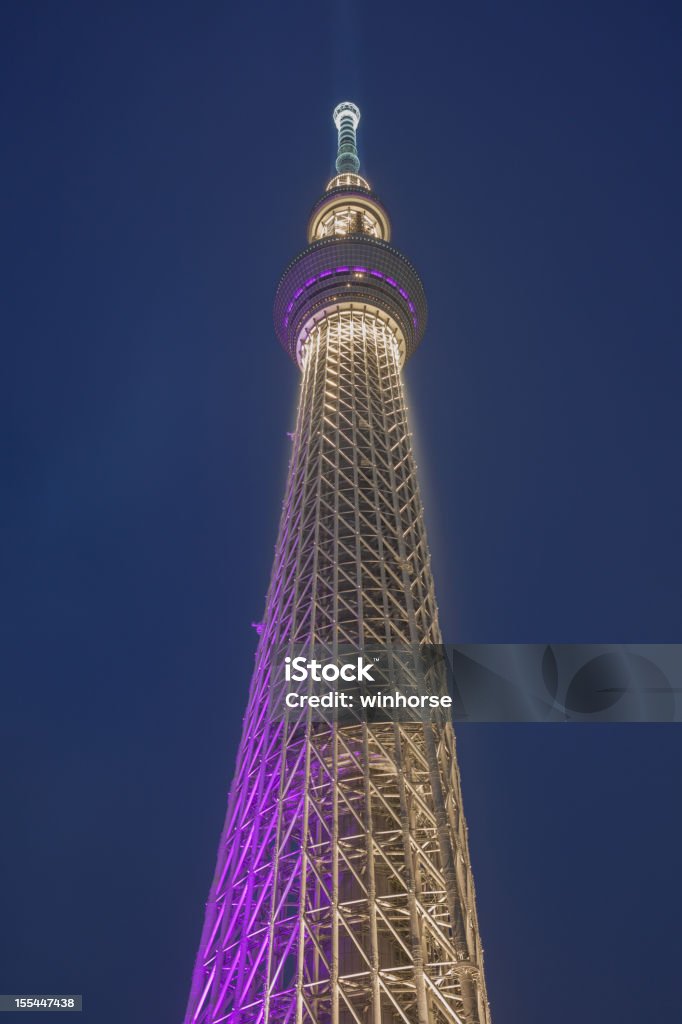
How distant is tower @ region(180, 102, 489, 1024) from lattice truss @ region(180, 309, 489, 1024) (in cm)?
7

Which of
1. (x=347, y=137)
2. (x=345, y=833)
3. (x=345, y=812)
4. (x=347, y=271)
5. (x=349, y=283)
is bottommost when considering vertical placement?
(x=345, y=833)

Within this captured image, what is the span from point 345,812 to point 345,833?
0.96m

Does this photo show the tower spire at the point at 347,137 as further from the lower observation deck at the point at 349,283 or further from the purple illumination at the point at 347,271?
the purple illumination at the point at 347,271

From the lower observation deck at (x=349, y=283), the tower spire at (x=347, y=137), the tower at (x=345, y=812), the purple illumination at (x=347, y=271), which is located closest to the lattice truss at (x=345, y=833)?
the tower at (x=345, y=812)

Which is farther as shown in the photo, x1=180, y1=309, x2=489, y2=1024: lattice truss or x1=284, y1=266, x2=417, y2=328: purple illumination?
x1=284, y1=266, x2=417, y2=328: purple illumination

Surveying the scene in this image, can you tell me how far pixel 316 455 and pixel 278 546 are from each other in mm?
5015

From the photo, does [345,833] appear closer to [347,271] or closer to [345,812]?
[345,812]

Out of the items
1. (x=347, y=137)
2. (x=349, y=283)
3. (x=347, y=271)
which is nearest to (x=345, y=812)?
(x=349, y=283)

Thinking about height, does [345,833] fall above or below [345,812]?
below

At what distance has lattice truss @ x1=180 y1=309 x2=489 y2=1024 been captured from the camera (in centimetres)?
2161

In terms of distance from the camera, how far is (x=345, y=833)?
84.9ft

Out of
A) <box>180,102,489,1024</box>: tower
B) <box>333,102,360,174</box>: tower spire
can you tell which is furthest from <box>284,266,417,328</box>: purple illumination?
<box>333,102,360,174</box>: tower spire

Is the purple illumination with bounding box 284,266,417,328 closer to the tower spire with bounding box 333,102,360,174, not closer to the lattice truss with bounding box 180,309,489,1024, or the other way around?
the lattice truss with bounding box 180,309,489,1024

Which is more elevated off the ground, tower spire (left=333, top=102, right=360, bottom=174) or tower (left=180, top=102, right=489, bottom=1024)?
tower spire (left=333, top=102, right=360, bottom=174)
